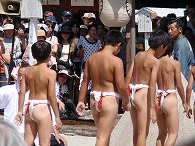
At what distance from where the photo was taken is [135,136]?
23.0 feet

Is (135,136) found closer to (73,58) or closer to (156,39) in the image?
(156,39)

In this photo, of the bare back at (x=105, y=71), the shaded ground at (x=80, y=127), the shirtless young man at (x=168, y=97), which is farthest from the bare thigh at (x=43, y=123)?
the shaded ground at (x=80, y=127)

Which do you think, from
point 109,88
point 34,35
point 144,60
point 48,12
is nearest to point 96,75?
point 109,88

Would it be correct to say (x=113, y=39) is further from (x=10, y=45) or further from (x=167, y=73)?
(x=10, y=45)

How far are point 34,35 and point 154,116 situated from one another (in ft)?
12.4

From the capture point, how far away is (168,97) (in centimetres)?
686

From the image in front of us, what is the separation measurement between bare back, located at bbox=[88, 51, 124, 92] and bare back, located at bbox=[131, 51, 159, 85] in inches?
18.3

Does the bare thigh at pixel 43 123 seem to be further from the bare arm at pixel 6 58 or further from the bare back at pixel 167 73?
the bare arm at pixel 6 58

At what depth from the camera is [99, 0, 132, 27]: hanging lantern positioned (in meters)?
10.6

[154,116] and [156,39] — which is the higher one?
[156,39]

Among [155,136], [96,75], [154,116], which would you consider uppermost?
[96,75]

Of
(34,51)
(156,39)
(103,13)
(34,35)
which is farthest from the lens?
(103,13)

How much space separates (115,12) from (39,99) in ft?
15.3

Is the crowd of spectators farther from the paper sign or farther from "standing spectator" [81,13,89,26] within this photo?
the paper sign
